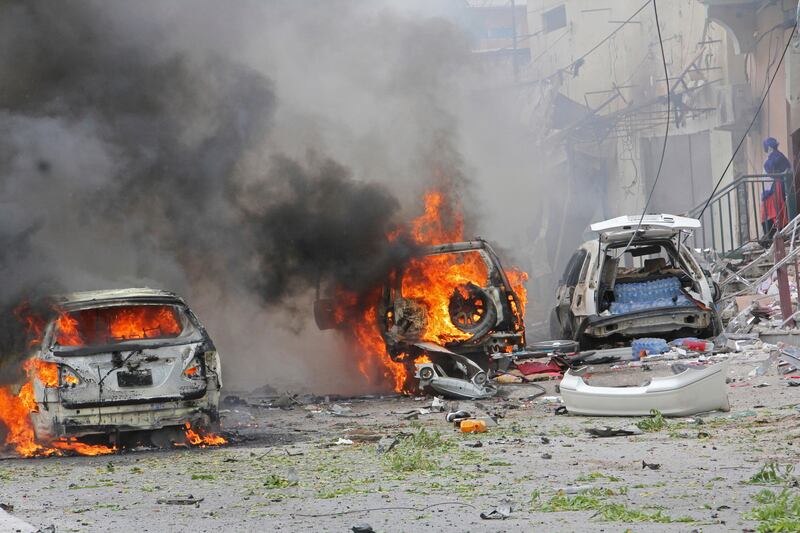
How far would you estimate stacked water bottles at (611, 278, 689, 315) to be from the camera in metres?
15.3

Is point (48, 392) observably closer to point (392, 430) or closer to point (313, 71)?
point (392, 430)

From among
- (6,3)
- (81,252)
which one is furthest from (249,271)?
(6,3)

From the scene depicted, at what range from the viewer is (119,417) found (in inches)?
392

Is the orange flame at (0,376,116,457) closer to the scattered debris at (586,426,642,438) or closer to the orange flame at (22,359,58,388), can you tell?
the orange flame at (22,359,58,388)

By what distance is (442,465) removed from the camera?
826cm

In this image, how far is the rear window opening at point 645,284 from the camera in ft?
50.4

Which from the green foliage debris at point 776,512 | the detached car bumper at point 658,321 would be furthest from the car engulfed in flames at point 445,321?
the green foliage debris at point 776,512

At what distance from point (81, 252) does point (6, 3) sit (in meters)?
3.51

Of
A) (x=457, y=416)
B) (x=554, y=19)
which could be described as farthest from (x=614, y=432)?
(x=554, y=19)

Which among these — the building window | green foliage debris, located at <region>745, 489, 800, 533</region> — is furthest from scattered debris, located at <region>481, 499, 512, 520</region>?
the building window

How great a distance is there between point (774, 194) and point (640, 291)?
599cm

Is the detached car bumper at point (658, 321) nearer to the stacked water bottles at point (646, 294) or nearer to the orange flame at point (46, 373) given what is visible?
the stacked water bottles at point (646, 294)

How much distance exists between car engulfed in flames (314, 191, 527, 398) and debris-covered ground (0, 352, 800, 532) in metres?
1.84

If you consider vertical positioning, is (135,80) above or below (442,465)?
above
